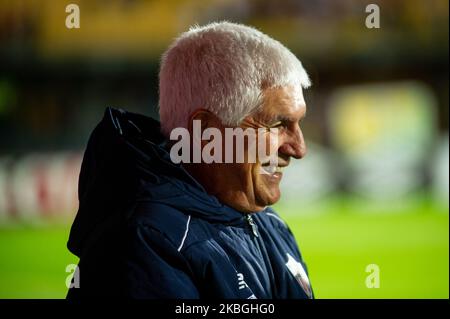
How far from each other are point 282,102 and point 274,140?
2.9 inches

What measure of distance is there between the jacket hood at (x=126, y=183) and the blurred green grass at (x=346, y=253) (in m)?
3.51

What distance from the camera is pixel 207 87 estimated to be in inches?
50.6

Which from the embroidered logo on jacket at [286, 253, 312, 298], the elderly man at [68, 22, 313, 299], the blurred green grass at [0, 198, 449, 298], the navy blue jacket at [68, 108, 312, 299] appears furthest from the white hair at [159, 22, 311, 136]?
the blurred green grass at [0, 198, 449, 298]

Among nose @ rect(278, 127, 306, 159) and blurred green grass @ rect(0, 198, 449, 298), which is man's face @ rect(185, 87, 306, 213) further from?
blurred green grass @ rect(0, 198, 449, 298)

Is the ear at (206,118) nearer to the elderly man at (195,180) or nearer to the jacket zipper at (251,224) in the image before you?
the elderly man at (195,180)

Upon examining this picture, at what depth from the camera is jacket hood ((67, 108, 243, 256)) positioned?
123cm

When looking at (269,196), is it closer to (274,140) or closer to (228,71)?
(274,140)

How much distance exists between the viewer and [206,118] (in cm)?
131

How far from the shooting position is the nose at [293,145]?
Answer: 1326 mm

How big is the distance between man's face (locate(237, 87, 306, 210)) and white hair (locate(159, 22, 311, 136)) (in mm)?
19

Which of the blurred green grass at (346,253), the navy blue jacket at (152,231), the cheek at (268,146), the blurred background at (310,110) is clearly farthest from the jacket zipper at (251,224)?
the blurred background at (310,110)

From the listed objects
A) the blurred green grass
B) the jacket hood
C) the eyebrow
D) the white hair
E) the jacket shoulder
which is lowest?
the blurred green grass
